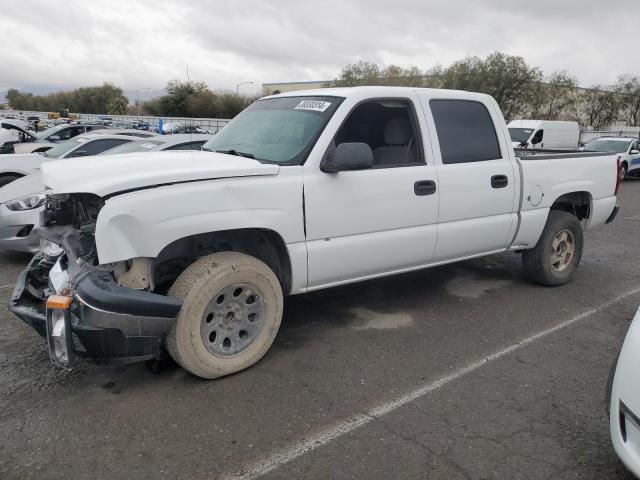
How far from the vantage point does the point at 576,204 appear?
5.80 m

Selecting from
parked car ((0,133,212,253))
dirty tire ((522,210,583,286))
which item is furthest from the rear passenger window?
parked car ((0,133,212,253))

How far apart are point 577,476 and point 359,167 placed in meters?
2.24

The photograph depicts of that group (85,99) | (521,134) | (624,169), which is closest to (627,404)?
(624,169)

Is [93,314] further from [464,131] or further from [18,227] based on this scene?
[18,227]

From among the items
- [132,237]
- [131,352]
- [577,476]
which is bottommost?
[577,476]

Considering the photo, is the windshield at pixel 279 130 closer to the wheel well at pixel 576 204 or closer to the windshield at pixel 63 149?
the wheel well at pixel 576 204

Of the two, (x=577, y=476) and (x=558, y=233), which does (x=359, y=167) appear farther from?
(x=558, y=233)

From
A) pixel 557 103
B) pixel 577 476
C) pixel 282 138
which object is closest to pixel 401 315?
pixel 282 138

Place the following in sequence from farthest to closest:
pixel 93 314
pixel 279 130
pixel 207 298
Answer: pixel 279 130
pixel 207 298
pixel 93 314

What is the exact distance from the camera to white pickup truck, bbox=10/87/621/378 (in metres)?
3.01

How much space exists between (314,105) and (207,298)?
1.76 metres

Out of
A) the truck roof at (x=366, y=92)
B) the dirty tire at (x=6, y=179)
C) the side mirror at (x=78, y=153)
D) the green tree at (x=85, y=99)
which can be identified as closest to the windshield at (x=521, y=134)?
the side mirror at (x=78, y=153)

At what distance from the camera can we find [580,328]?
4.54m

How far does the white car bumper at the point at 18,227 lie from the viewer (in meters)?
5.75
